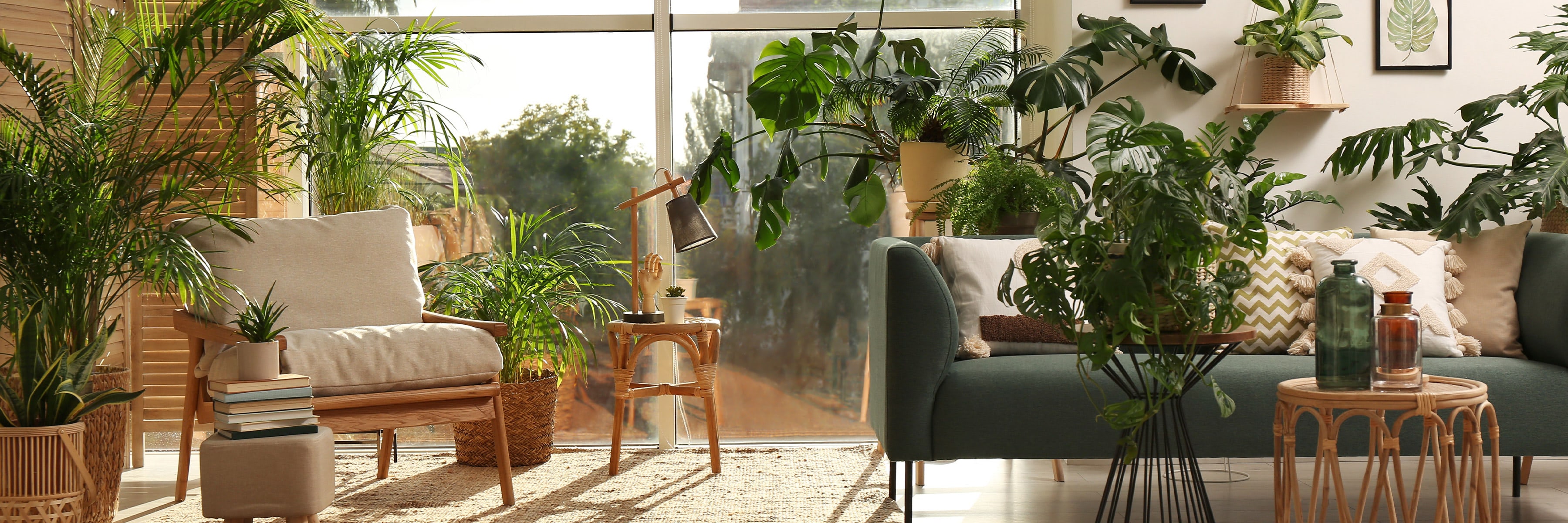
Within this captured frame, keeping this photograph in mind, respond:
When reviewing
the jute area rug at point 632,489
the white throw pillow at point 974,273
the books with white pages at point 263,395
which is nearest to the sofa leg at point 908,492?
the jute area rug at point 632,489

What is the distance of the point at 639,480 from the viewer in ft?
10.5

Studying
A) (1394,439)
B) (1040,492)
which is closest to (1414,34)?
(1040,492)

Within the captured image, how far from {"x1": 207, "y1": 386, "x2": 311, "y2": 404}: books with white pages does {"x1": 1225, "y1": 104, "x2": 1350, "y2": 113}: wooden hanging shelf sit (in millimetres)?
3104

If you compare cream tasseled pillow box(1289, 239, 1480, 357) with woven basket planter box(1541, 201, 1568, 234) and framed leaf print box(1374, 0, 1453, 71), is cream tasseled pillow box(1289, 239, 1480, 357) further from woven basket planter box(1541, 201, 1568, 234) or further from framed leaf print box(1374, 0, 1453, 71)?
framed leaf print box(1374, 0, 1453, 71)

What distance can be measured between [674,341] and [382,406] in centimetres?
97

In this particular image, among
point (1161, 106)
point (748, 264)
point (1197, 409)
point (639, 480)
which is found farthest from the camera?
point (748, 264)

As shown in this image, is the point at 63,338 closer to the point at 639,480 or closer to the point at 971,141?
the point at 639,480

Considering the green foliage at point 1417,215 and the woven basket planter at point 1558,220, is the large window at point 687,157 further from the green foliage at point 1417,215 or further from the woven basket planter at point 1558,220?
the woven basket planter at point 1558,220

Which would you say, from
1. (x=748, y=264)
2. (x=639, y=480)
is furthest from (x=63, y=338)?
(x=748, y=264)

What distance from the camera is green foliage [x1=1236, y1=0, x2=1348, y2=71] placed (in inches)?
132

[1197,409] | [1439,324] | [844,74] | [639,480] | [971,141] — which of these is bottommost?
[639,480]

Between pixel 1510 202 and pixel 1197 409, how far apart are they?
141 cm

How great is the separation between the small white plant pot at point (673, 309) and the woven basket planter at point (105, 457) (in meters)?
1.57

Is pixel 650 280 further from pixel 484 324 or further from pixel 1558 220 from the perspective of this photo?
pixel 1558 220
